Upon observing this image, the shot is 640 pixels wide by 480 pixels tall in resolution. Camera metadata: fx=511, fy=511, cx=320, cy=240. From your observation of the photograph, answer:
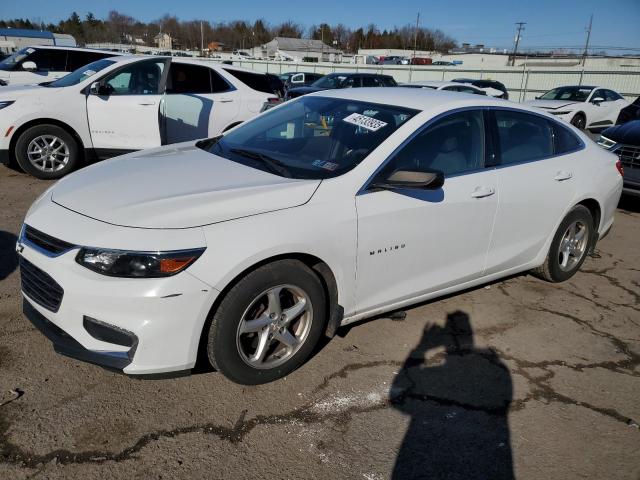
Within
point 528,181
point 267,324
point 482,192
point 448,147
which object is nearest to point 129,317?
point 267,324

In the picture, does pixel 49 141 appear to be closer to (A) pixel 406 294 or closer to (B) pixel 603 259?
(A) pixel 406 294

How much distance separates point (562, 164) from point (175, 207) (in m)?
3.21

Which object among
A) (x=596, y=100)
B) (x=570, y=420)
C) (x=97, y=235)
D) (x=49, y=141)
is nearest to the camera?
(x=97, y=235)

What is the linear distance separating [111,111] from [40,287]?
17.5 ft

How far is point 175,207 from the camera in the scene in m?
2.62

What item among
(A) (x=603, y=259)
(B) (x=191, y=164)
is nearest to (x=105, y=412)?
(B) (x=191, y=164)

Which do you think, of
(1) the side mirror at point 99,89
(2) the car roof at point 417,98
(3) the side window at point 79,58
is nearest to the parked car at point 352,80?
(3) the side window at point 79,58

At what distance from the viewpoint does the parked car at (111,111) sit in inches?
273

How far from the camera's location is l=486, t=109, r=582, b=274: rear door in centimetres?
379

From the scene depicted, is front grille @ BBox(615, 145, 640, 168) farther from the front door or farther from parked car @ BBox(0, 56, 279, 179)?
parked car @ BBox(0, 56, 279, 179)

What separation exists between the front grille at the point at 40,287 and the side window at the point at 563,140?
12.6ft

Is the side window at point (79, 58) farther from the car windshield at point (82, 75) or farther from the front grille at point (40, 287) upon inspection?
the front grille at point (40, 287)

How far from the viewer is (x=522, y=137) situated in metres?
4.02

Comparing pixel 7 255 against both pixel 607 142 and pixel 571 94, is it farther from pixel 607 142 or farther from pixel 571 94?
pixel 571 94
